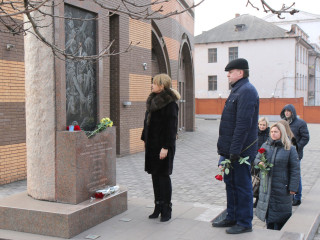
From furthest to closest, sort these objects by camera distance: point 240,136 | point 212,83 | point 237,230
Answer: point 212,83, point 237,230, point 240,136

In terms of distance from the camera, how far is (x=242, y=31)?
43.5 meters

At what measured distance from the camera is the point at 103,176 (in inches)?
228

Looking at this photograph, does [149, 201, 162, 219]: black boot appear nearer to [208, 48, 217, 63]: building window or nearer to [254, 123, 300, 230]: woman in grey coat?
[254, 123, 300, 230]: woman in grey coat

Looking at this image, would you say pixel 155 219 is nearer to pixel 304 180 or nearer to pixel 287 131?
pixel 287 131

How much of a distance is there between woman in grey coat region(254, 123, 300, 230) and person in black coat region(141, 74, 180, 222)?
1244 millimetres

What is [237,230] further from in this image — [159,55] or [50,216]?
[159,55]

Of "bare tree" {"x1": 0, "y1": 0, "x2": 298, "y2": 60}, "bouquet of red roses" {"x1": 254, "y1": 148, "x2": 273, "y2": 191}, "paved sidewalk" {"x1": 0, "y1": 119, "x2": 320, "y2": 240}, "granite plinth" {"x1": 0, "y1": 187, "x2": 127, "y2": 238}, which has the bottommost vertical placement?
"paved sidewalk" {"x1": 0, "y1": 119, "x2": 320, "y2": 240}

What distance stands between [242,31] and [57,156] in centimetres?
4080

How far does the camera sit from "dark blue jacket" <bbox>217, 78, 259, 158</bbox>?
15.3 ft

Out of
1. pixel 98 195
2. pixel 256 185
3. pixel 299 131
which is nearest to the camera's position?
pixel 98 195

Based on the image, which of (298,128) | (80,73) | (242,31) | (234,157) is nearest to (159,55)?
(298,128)

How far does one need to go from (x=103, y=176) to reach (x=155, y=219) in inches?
37.5

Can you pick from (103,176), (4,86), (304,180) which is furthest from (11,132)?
(304,180)

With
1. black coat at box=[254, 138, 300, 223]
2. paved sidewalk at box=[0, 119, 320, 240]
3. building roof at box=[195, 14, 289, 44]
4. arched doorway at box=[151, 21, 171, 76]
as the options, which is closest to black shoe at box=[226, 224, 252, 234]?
paved sidewalk at box=[0, 119, 320, 240]
